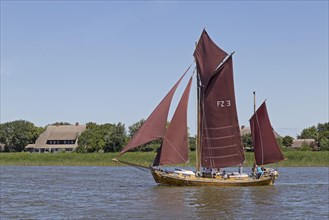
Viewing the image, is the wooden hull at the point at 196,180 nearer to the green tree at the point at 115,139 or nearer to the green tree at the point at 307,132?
the green tree at the point at 115,139

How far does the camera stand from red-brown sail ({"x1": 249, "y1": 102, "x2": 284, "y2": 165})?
53.4 m

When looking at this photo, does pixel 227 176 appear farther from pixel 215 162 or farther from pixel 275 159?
pixel 275 159

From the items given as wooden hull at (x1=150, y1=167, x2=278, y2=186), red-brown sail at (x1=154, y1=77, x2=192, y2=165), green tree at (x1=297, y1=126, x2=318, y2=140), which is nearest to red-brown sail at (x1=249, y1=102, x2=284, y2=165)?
wooden hull at (x1=150, y1=167, x2=278, y2=186)

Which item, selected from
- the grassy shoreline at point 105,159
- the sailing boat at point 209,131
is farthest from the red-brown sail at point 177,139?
the grassy shoreline at point 105,159

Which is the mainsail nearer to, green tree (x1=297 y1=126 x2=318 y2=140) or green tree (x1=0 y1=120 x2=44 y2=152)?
green tree (x1=0 y1=120 x2=44 y2=152)

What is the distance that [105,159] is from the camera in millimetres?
94375

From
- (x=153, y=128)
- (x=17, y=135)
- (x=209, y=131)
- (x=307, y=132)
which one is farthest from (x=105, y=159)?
(x=307, y=132)

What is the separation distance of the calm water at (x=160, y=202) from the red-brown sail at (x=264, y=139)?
3165 mm

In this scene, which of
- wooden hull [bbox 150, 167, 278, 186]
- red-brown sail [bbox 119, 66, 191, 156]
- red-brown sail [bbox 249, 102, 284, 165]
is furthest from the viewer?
red-brown sail [bbox 249, 102, 284, 165]

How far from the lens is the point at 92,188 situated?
4819 centimetres

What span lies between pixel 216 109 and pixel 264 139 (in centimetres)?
624

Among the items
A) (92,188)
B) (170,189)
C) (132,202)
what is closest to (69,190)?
(92,188)

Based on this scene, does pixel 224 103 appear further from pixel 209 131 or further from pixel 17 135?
pixel 17 135

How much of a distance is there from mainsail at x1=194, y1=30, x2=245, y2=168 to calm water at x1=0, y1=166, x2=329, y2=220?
10.6 feet
